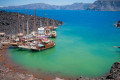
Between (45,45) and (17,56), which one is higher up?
(45,45)

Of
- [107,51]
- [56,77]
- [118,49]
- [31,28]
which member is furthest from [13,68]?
[31,28]

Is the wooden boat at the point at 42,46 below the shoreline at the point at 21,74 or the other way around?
the other way around

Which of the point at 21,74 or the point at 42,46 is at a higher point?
the point at 42,46

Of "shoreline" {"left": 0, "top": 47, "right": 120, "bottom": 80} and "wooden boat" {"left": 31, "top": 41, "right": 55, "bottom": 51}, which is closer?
"shoreline" {"left": 0, "top": 47, "right": 120, "bottom": 80}

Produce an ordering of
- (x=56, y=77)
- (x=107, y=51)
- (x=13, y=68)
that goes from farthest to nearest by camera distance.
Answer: (x=107, y=51) < (x=13, y=68) < (x=56, y=77)

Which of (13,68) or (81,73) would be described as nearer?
(81,73)

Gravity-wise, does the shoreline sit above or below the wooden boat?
below

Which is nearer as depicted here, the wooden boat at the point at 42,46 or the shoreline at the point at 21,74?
the shoreline at the point at 21,74

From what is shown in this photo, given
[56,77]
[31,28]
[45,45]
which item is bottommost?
[56,77]

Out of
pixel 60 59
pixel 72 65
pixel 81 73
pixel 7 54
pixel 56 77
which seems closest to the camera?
pixel 56 77

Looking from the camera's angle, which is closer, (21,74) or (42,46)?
(21,74)

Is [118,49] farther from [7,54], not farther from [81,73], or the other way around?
[7,54]
